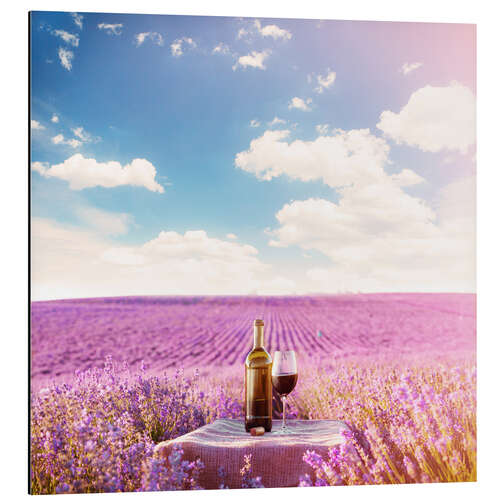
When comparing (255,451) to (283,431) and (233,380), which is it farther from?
(233,380)

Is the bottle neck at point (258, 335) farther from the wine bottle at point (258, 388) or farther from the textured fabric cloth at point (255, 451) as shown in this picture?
the textured fabric cloth at point (255, 451)

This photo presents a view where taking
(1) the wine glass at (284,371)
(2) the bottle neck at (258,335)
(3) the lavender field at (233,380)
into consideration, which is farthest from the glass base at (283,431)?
(2) the bottle neck at (258,335)

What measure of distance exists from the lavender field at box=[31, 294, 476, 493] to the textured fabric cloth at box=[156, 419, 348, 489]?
5 centimetres

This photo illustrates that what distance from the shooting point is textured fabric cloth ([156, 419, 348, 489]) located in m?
2.04

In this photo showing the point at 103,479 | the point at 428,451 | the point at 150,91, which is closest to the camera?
the point at 103,479

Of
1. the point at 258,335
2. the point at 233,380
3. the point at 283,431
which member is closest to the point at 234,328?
the point at 233,380

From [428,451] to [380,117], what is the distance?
63.4 inches

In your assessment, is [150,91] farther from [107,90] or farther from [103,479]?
[103,479]

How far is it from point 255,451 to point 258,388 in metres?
0.26

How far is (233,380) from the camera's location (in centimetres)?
258

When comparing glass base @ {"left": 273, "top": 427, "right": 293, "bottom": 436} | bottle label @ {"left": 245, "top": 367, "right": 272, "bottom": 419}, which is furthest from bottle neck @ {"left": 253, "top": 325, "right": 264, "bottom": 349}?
glass base @ {"left": 273, "top": 427, "right": 293, "bottom": 436}

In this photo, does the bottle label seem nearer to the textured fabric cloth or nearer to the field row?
the textured fabric cloth
